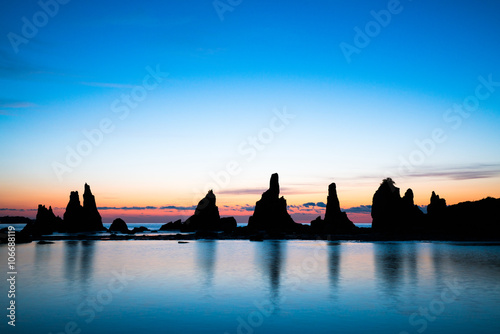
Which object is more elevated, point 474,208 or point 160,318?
point 474,208

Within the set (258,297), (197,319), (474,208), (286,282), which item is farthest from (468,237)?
(197,319)

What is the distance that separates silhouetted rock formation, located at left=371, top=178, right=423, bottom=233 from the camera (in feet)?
538

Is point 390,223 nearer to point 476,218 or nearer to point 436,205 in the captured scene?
point 436,205

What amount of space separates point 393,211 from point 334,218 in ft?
87.1

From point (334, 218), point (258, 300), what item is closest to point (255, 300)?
point (258, 300)

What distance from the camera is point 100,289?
36719mm

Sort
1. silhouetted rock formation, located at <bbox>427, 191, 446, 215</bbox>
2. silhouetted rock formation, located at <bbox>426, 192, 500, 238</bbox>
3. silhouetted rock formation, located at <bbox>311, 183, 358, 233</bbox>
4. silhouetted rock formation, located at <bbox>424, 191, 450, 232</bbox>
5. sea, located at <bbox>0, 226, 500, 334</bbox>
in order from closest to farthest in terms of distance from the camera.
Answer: sea, located at <bbox>0, 226, 500, 334</bbox> → silhouetted rock formation, located at <bbox>426, 192, 500, 238</bbox> → silhouetted rock formation, located at <bbox>424, 191, 450, 232</bbox> → silhouetted rock formation, located at <bbox>427, 191, 446, 215</bbox> → silhouetted rock formation, located at <bbox>311, 183, 358, 233</bbox>

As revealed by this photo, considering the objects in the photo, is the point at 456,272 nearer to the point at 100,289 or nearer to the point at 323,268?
the point at 323,268

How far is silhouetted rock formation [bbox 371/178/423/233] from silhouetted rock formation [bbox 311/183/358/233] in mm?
13676

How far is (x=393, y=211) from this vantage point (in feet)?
540

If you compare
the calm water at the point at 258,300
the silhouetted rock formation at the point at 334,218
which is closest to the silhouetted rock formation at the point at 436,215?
the silhouetted rock formation at the point at 334,218

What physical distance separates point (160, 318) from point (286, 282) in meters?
18.4

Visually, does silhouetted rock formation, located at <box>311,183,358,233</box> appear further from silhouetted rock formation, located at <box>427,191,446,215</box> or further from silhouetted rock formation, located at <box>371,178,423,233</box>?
silhouetted rock formation, located at <box>427,191,446,215</box>

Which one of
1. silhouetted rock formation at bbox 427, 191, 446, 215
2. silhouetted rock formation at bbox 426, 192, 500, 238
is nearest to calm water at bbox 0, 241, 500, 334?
silhouetted rock formation at bbox 426, 192, 500, 238
